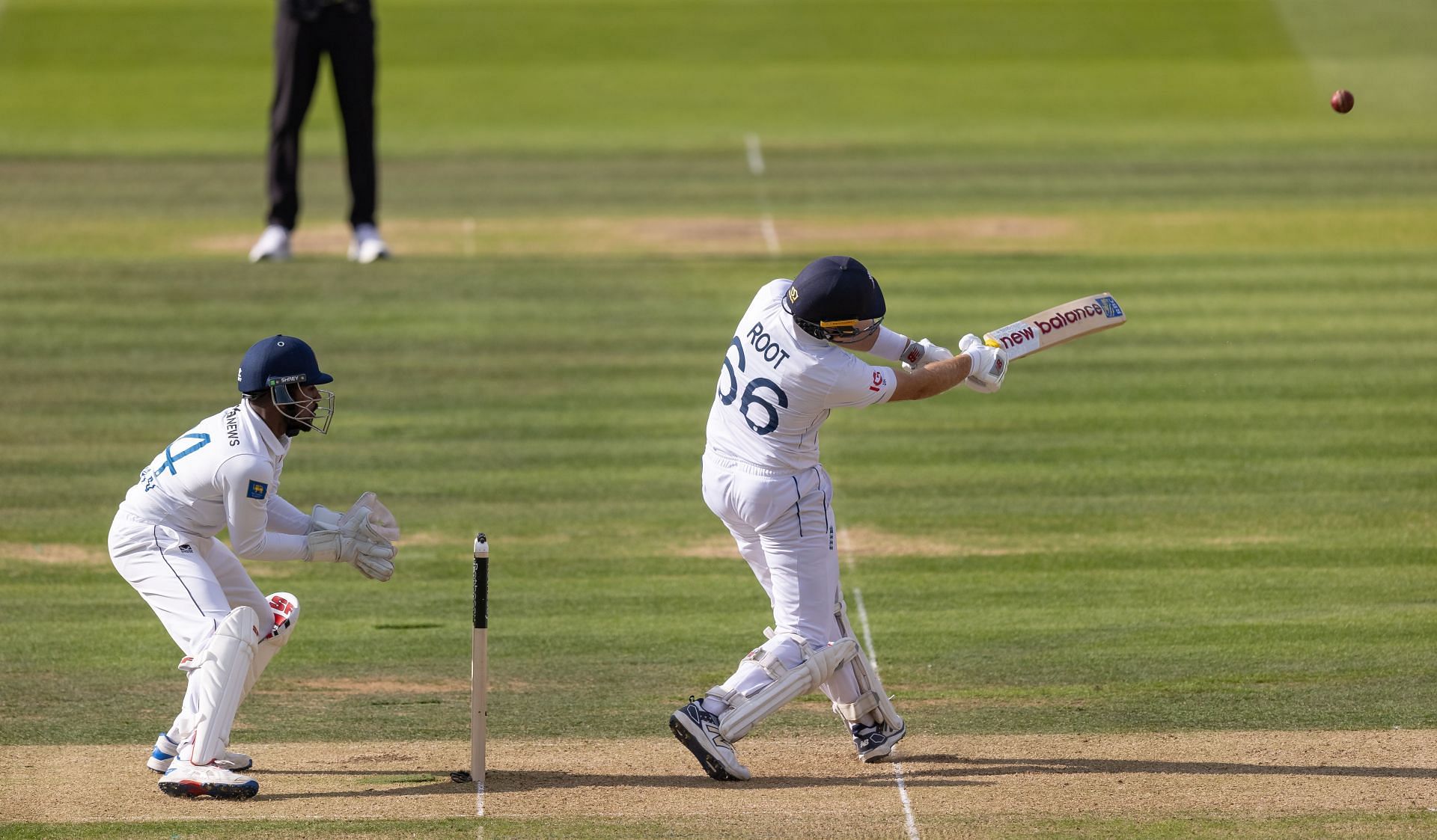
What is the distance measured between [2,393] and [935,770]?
9.60 metres

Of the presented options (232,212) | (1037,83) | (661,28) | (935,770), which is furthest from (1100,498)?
(661,28)

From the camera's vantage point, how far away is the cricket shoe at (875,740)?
769 centimetres

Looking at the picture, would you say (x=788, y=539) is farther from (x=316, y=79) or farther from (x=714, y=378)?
(x=316, y=79)

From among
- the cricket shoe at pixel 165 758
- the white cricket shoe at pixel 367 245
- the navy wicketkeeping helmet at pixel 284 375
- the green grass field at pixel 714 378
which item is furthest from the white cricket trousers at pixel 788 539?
the white cricket shoe at pixel 367 245

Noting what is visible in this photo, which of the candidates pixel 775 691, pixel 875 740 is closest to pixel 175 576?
pixel 775 691

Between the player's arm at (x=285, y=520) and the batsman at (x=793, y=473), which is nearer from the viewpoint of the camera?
the batsman at (x=793, y=473)

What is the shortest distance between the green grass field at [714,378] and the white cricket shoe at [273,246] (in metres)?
0.19

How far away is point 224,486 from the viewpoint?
7.09 metres

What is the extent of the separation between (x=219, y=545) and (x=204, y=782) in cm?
101

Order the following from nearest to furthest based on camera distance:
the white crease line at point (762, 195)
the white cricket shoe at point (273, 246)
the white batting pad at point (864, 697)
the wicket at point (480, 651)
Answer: the wicket at point (480, 651) < the white batting pad at point (864, 697) < the white cricket shoe at point (273, 246) < the white crease line at point (762, 195)

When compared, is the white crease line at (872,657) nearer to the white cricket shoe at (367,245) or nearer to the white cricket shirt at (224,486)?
the white cricket shirt at (224,486)

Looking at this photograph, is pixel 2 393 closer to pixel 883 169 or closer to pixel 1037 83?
pixel 883 169

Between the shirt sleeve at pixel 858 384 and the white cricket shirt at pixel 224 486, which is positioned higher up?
the shirt sleeve at pixel 858 384

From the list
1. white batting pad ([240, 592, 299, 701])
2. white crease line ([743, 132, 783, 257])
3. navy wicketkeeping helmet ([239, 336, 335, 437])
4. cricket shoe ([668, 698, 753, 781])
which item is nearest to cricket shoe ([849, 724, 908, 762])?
cricket shoe ([668, 698, 753, 781])
